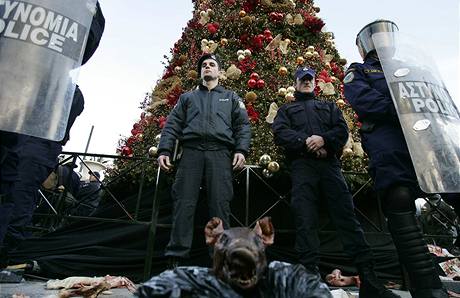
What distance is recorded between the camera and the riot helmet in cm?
277

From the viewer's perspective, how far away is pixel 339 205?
2.91 meters

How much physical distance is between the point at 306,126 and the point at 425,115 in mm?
1136

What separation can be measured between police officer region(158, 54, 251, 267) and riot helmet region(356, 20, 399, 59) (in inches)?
48.8

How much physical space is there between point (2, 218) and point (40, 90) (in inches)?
50.0

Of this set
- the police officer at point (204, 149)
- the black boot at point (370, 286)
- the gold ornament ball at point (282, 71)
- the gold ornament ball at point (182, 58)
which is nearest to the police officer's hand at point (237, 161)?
the police officer at point (204, 149)

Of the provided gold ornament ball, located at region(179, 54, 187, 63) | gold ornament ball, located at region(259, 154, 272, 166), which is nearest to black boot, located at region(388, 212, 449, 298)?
gold ornament ball, located at region(259, 154, 272, 166)

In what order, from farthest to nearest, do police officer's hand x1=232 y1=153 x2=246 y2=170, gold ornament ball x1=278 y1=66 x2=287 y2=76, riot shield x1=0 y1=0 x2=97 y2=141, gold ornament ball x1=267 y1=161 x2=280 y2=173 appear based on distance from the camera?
gold ornament ball x1=278 y1=66 x2=287 y2=76 → gold ornament ball x1=267 y1=161 x2=280 y2=173 → police officer's hand x1=232 y1=153 x2=246 y2=170 → riot shield x1=0 y1=0 x2=97 y2=141

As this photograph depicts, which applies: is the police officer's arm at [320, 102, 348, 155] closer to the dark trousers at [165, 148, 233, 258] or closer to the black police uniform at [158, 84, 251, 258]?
the black police uniform at [158, 84, 251, 258]

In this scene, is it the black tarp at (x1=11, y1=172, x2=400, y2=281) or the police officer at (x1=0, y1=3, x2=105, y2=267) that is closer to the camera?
the police officer at (x1=0, y1=3, x2=105, y2=267)

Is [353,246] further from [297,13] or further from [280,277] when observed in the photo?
[297,13]

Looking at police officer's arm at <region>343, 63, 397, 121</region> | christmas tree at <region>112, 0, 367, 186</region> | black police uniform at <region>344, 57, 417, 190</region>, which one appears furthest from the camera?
christmas tree at <region>112, 0, 367, 186</region>

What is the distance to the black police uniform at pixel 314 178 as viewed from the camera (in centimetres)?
275

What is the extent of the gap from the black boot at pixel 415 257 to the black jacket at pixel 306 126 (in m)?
0.96

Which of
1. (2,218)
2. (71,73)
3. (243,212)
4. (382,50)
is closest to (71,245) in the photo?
(2,218)
